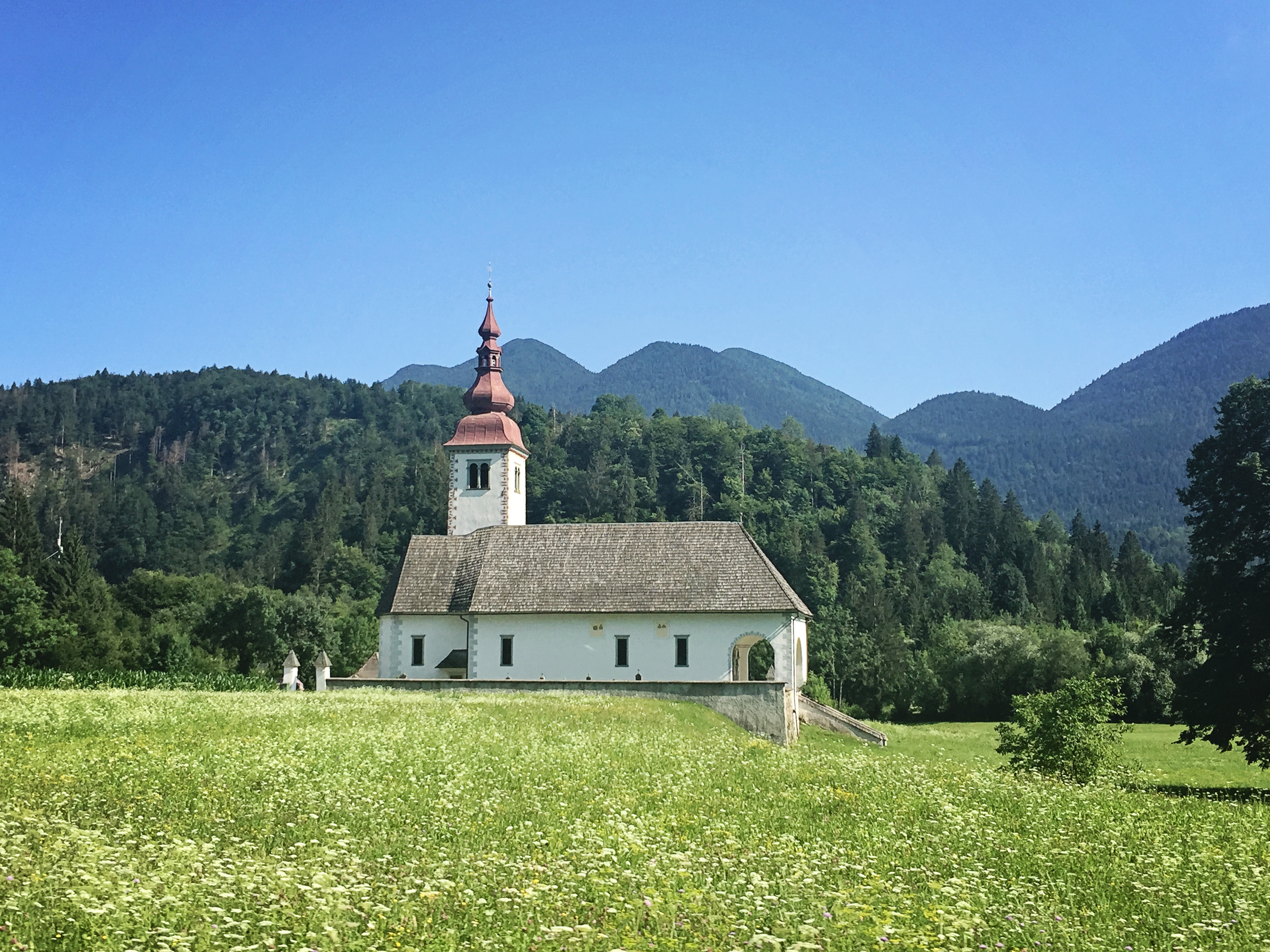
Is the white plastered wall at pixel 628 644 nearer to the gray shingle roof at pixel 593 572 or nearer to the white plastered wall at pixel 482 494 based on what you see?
the gray shingle roof at pixel 593 572

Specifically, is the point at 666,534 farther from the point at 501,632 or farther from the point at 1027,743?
the point at 1027,743

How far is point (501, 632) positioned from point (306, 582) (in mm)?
74536

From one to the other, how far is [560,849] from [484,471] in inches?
1675

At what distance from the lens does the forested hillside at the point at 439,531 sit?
78.1 meters

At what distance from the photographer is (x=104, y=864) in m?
9.71

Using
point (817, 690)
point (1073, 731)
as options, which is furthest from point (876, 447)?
point (1073, 731)

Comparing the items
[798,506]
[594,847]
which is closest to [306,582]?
[798,506]

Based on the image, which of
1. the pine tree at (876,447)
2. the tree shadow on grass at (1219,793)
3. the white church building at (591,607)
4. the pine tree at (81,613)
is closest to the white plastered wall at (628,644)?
the white church building at (591,607)

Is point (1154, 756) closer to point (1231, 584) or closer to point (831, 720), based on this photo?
point (831, 720)

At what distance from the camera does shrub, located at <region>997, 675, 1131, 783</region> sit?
2439cm

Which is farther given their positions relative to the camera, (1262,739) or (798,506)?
(798,506)

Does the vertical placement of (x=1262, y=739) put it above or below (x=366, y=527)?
below

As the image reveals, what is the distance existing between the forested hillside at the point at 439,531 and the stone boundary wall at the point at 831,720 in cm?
1869

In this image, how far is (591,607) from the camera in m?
45.7
